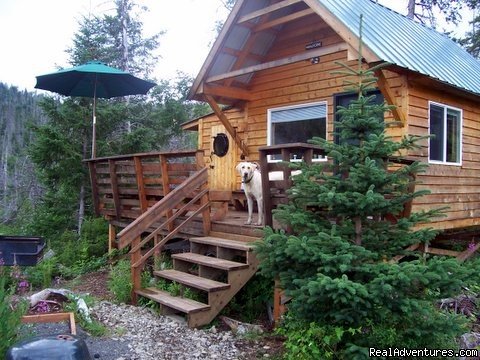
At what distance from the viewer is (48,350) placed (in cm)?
272

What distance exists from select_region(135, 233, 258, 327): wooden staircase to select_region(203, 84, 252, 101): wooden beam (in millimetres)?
3097

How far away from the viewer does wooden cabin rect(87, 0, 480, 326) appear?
543 cm

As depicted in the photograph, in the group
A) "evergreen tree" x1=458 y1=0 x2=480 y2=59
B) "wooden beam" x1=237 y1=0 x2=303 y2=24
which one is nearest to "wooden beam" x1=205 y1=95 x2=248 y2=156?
"wooden beam" x1=237 y1=0 x2=303 y2=24

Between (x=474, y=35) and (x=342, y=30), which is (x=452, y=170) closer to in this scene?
(x=342, y=30)

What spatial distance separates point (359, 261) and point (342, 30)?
11.3 ft

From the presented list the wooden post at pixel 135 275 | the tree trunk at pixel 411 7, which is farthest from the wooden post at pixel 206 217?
the tree trunk at pixel 411 7

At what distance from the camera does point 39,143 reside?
1002 centimetres

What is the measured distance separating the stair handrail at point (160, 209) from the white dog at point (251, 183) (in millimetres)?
691

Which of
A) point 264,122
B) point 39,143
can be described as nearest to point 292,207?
point 264,122

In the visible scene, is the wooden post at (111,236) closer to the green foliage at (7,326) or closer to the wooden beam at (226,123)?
the wooden beam at (226,123)

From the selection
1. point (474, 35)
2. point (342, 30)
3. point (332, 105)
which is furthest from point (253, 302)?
point (474, 35)

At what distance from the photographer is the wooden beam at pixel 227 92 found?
26.0 ft

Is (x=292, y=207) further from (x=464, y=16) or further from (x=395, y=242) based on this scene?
(x=464, y=16)

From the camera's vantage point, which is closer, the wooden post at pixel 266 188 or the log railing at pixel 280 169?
the log railing at pixel 280 169
